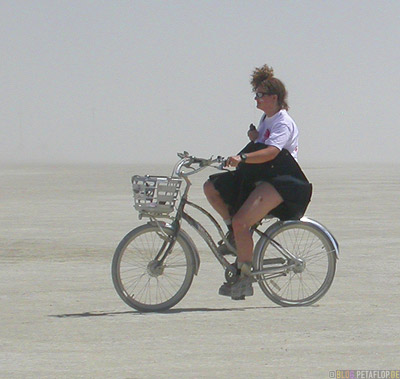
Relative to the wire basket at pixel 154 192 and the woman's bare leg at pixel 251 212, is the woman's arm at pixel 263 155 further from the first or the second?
the wire basket at pixel 154 192

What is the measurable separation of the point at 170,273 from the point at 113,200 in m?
15.6

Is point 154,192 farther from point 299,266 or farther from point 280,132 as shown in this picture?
point 299,266

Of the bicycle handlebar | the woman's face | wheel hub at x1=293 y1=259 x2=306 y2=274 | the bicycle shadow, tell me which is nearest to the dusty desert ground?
the bicycle shadow

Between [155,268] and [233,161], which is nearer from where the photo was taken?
[233,161]

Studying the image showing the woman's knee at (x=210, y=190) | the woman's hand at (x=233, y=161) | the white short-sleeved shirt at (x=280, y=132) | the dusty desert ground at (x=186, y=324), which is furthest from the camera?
the woman's knee at (x=210, y=190)

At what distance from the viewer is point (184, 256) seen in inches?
376

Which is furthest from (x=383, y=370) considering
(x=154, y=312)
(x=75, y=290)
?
(x=75, y=290)

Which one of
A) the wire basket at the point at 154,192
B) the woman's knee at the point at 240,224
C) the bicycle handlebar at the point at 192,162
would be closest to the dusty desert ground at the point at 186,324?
the woman's knee at the point at 240,224

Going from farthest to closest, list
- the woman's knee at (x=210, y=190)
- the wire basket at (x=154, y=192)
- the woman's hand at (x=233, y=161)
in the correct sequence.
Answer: the woman's knee at (x=210, y=190) < the wire basket at (x=154, y=192) < the woman's hand at (x=233, y=161)

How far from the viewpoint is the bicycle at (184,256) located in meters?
9.38

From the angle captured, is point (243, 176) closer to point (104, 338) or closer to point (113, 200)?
point (104, 338)

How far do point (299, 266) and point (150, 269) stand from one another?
47.5 inches

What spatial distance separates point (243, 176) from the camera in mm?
9539

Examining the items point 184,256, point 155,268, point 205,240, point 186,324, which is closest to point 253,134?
point 205,240
